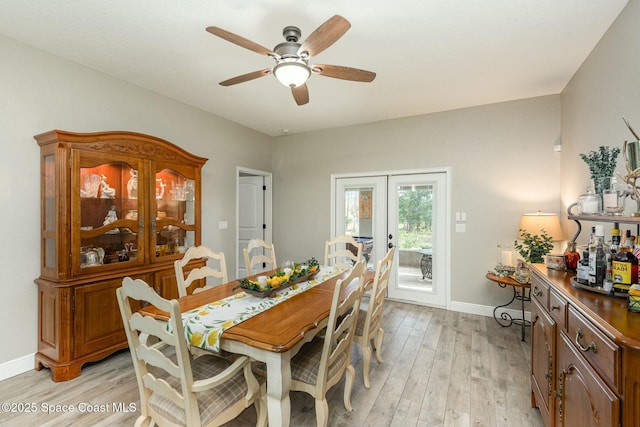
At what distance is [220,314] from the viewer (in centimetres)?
167

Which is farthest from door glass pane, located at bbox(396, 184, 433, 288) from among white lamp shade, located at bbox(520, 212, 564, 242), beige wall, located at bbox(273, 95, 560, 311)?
white lamp shade, located at bbox(520, 212, 564, 242)

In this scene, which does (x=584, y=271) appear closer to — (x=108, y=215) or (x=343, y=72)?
(x=343, y=72)

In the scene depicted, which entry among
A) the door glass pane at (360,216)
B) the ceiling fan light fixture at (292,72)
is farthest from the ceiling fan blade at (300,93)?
the door glass pane at (360,216)

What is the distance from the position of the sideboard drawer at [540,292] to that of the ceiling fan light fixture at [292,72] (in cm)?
196

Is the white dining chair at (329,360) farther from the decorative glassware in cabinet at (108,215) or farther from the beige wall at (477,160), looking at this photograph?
the beige wall at (477,160)

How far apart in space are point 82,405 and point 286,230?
3490 millimetres

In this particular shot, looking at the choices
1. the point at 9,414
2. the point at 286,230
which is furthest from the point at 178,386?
the point at 286,230

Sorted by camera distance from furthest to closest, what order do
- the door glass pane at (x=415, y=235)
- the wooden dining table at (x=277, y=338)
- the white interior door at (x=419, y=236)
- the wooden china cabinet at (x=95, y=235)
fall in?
the door glass pane at (x=415, y=235)
the white interior door at (x=419, y=236)
the wooden china cabinet at (x=95, y=235)
the wooden dining table at (x=277, y=338)

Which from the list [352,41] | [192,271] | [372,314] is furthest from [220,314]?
[352,41]

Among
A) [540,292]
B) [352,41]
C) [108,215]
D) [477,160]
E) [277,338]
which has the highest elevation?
[352,41]

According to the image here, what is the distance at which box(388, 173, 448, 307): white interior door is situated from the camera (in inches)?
158

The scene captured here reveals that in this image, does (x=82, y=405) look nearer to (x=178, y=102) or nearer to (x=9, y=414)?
(x=9, y=414)

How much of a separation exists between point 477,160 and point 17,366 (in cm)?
521

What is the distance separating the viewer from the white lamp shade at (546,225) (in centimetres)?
304
